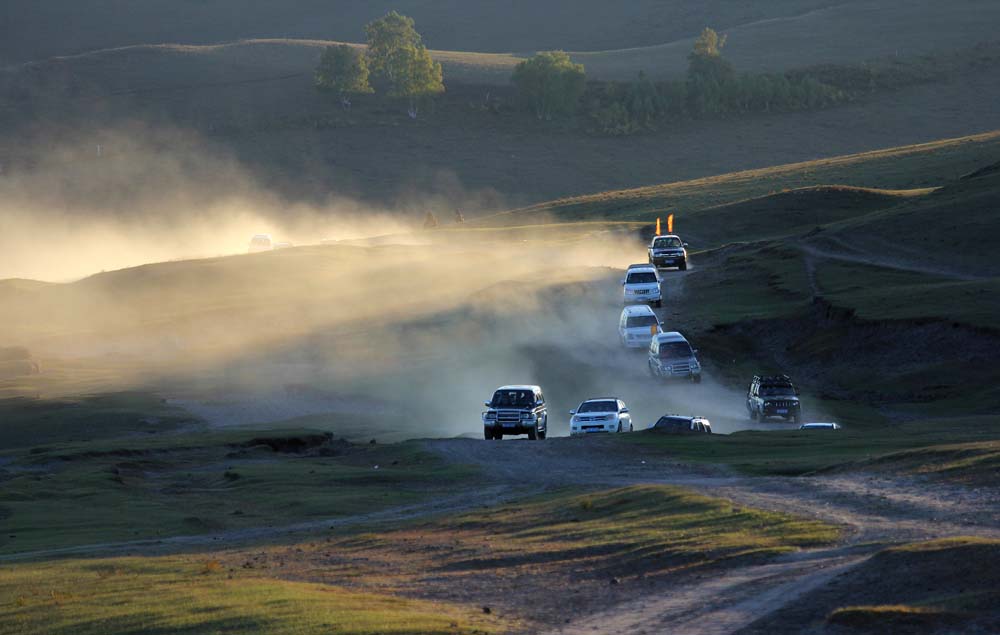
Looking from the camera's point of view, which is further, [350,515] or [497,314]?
[497,314]

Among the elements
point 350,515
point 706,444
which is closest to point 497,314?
point 706,444

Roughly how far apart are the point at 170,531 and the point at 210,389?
3020 centimetres

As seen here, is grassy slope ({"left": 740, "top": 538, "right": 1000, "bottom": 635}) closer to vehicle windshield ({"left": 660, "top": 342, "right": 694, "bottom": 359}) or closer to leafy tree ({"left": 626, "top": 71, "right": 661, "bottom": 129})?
vehicle windshield ({"left": 660, "top": 342, "right": 694, "bottom": 359})

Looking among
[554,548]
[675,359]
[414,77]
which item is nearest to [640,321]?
[675,359]

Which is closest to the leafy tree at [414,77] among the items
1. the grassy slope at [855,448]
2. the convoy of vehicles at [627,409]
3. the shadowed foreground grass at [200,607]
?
the convoy of vehicles at [627,409]

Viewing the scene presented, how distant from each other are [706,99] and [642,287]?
105m

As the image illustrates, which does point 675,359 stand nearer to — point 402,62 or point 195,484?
point 195,484

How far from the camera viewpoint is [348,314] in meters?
75.6

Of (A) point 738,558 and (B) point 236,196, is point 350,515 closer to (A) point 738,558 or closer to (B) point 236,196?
(A) point 738,558

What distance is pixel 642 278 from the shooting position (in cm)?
6788

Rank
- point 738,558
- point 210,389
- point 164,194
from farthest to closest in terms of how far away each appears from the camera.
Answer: point 164,194 < point 210,389 < point 738,558

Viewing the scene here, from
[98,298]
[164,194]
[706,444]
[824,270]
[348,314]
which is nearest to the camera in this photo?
[706,444]

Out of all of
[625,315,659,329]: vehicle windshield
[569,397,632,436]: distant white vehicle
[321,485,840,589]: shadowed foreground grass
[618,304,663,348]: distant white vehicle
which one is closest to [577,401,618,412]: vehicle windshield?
[569,397,632,436]: distant white vehicle

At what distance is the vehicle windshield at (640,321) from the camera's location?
60.3m
